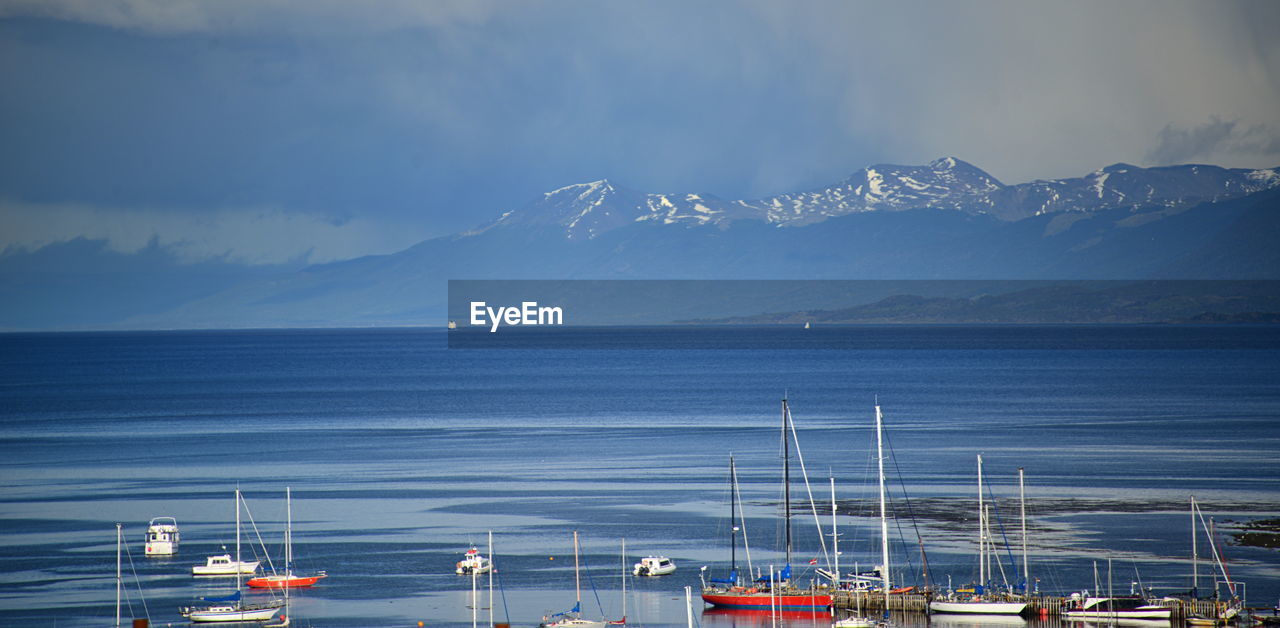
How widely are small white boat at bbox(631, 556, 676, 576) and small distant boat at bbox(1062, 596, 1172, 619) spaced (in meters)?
14.4

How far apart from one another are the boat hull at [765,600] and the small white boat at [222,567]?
17.2 meters

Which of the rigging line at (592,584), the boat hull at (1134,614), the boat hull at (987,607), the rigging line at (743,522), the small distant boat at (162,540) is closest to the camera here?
the boat hull at (1134,614)

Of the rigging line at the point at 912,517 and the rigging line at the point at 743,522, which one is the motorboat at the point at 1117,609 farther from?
the rigging line at the point at 743,522

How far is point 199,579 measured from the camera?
54219mm

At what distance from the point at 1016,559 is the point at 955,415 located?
6894 centimetres

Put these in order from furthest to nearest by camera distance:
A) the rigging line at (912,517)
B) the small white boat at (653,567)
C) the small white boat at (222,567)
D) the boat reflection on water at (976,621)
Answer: the small white boat at (222,567) → the small white boat at (653,567) → the rigging line at (912,517) → the boat reflection on water at (976,621)

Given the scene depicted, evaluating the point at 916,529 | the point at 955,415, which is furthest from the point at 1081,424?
the point at 916,529

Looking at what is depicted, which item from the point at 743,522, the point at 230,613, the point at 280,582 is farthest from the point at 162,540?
the point at 743,522

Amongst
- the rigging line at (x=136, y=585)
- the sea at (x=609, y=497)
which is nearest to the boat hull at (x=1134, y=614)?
the sea at (x=609, y=497)

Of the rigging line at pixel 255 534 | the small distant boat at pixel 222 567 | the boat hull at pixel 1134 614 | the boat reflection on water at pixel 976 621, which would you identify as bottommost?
the boat reflection on water at pixel 976 621

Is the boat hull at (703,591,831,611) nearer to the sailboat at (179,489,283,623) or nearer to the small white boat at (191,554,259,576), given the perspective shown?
the sailboat at (179,489,283,623)

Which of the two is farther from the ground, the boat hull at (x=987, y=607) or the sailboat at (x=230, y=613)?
the sailboat at (x=230, y=613)

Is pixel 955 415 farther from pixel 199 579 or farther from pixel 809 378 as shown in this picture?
pixel 199 579

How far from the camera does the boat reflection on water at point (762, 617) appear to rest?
46781 mm
